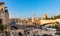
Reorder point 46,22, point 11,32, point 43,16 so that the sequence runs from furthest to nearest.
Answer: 1. point 43,16
2. point 46,22
3. point 11,32

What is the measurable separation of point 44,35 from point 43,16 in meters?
21.3

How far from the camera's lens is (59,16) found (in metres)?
40.1

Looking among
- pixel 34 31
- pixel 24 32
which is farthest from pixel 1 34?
pixel 34 31

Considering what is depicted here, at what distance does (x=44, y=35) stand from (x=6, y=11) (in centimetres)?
476

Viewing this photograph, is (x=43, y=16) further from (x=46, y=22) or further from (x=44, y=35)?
(x=44, y=35)

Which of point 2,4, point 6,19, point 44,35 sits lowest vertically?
point 44,35

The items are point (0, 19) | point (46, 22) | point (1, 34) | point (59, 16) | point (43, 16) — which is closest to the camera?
point (1, 34)

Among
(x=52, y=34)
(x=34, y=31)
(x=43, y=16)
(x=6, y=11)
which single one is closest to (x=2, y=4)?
(x=6, y=11)

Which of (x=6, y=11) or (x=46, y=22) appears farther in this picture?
(x=46, y=22)

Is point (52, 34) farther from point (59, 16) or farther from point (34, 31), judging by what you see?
point (59, 16)

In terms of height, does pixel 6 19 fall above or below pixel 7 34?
above

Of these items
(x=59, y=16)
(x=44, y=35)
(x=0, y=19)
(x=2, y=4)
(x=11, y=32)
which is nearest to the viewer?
(x=11, y=32)

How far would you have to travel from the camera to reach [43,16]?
3622cm

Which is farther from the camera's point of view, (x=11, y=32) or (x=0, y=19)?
(x=0, y=19)
